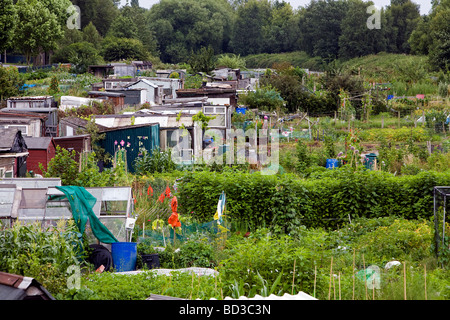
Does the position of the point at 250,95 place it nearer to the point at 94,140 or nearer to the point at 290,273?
the point at 94,140

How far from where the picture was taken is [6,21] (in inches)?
1686

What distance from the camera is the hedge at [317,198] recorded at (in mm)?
12766

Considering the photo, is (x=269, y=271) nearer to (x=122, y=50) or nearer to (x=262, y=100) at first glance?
(x=262, y=100)

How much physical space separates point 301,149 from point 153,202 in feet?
21.2

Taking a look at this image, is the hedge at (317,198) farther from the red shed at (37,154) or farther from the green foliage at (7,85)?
the green foliage at (7,85)

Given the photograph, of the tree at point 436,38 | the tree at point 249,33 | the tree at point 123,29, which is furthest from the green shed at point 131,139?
the tree at point 249,33

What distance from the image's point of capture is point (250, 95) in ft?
126

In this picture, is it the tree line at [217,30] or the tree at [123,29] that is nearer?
the tree line at [217,30]

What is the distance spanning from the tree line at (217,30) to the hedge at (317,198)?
116 ft

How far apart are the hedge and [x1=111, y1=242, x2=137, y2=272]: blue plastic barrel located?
3273 millimetres

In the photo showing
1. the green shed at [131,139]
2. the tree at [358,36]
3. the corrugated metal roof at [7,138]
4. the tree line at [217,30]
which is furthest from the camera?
A: the tree at [358,36]

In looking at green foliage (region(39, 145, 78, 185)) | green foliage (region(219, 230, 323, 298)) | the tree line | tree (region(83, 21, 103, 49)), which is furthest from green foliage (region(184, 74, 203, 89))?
green foliage (region(219, 230, 323, 298))

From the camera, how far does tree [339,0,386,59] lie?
70.1 m
